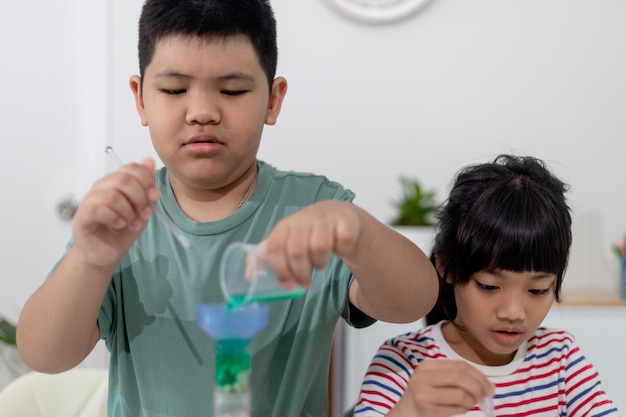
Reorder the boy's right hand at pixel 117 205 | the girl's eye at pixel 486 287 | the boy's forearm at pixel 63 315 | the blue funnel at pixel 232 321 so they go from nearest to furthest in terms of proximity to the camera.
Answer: the blue funnel at pixel 232 321 < the boy's right hand at pixel 117 205 < the boy's forearm at pixel 63 315 < the girl's eye at pixel 486 287

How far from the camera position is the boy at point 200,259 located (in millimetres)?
863

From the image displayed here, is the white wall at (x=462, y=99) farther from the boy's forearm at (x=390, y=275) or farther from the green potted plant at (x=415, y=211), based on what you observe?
the boy's forearm at (x=390, y=275)

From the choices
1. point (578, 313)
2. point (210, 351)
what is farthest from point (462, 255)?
point (578, 313)

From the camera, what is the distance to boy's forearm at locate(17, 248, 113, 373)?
33.6 inches

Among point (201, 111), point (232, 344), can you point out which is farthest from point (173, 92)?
point (232, 344)

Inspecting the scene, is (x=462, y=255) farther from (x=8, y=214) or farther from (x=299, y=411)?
(x=8, y=214)

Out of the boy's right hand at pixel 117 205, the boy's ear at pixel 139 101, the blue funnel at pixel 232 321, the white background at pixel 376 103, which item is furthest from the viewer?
the white background at pixel 376 103

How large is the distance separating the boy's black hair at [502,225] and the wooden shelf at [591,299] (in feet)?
3.14

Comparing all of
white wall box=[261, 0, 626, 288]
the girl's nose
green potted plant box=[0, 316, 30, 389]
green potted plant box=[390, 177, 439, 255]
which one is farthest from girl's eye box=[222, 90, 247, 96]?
green potted plant box=[0, 316, 30, 389]

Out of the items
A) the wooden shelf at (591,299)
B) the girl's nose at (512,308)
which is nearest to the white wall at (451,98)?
the wooden shelf at (591,299)

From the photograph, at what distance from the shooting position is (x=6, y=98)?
246 centimetres

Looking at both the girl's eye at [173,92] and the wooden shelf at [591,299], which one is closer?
the girl's eye at [173,92]

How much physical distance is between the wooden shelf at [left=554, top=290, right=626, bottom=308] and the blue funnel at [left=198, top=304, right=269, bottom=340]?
1.57 meters

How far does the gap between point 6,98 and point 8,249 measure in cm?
49
